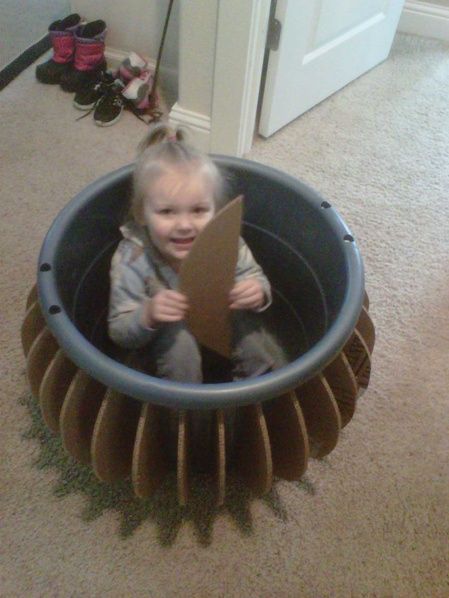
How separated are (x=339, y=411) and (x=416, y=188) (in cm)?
82

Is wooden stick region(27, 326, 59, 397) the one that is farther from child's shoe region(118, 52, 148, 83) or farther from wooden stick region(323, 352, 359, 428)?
child's shoe region(118, 52, 148, 83)

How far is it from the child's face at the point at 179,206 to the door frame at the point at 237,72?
53 centimetres

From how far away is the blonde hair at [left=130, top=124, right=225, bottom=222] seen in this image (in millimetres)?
787

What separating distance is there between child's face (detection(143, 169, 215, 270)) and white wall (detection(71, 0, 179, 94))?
834 mm

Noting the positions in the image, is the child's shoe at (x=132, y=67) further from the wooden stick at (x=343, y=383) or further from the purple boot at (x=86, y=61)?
the wooden stick at (x=343, y=383)

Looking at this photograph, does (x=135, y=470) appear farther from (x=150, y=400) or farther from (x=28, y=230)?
(x=28, y=230)

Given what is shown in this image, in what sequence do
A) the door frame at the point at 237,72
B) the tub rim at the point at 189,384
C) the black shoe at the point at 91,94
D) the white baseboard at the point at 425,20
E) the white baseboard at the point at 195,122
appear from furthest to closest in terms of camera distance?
the white baseboard at the point at 425,20, the black shoe at the point at 91,94, the white baseboard at the point at 195,122, the door frame at the point at 237,72, the tub rim at the point at 189,384

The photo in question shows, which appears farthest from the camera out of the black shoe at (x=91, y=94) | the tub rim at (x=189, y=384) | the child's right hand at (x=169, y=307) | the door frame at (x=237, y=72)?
the black shoe at (x=91, y=94)

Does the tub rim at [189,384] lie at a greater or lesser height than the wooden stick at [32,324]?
greater

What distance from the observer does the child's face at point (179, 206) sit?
2.54 ft

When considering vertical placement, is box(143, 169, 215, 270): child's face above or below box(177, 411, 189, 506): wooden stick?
above

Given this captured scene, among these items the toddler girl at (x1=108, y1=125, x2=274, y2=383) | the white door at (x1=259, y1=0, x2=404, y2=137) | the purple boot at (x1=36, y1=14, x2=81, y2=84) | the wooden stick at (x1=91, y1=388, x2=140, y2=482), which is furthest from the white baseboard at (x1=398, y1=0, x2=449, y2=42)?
the wooden stick at (x1=91, y1=388, x2=140, y2=482)

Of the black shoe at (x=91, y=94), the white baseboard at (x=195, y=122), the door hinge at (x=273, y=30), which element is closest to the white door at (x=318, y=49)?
the door hinge at (x=273, y=30)

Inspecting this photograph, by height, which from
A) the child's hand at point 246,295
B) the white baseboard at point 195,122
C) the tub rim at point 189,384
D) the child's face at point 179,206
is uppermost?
the child's face at point 179,206
